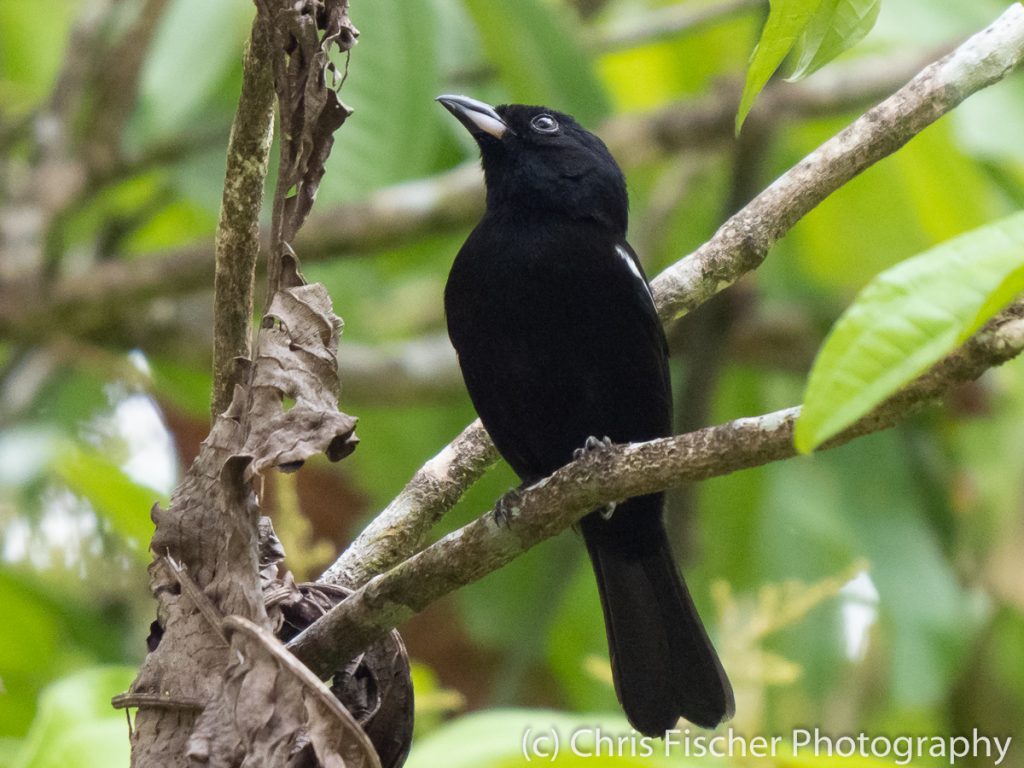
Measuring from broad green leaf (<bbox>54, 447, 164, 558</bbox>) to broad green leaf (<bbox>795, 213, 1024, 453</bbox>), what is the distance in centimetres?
299

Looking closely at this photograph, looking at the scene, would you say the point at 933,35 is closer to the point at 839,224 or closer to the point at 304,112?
the point at 839,224

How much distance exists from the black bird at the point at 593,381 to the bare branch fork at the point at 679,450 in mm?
154

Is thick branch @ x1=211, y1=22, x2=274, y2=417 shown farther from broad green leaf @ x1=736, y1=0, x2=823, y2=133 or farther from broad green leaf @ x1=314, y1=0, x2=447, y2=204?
broad green leaf @ x1=314, y1=0, x2=447, y2=204

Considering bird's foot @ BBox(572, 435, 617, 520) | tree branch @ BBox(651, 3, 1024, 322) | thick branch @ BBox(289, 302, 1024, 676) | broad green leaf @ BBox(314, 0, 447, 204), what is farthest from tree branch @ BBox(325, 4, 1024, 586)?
broad green leaf @ BBox(314, 0, 447, 204)

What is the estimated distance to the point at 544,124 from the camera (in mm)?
3848

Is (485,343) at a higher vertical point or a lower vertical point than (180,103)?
lower

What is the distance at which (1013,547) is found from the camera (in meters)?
5.11

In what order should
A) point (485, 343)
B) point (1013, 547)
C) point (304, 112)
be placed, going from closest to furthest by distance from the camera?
point (304, 112) → point (485, 343) → point (1013, 547)

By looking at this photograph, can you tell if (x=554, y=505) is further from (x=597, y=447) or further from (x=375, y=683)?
(x=597, y=447)

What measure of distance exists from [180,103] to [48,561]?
6.54 feet

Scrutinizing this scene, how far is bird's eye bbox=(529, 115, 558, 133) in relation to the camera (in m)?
3.83

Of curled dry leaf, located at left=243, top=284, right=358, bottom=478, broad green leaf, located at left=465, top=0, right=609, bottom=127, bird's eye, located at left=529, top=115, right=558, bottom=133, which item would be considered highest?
broad green leaf, located at left=465, top=0, right=609, bottom=127

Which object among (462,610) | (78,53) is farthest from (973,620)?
(78,53)

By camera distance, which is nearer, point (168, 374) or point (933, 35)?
point (933, 35)
